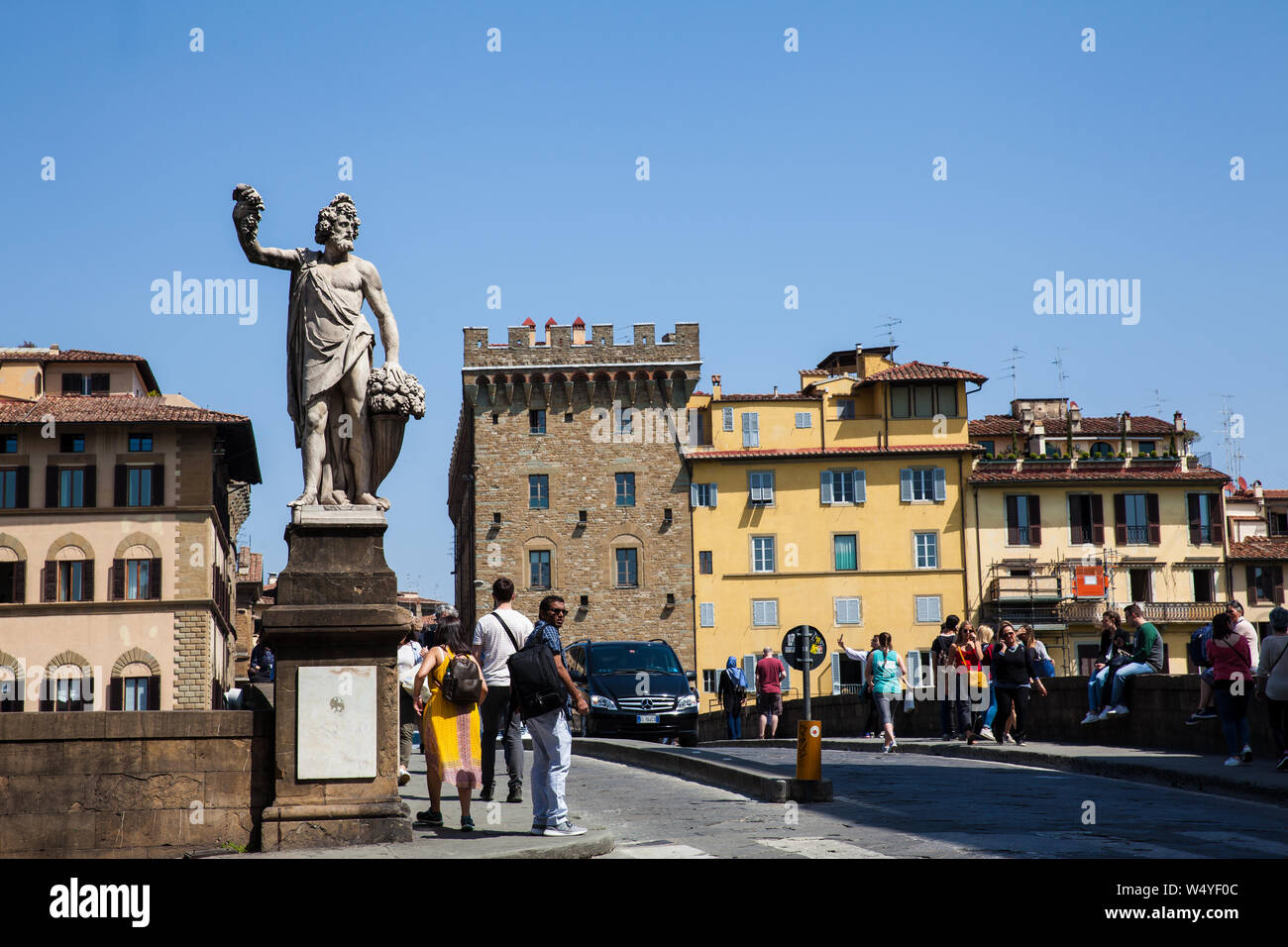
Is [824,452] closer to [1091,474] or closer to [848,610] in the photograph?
[848,610]

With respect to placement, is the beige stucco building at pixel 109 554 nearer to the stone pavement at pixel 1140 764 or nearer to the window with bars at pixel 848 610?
the window with bars at pixel 848 610

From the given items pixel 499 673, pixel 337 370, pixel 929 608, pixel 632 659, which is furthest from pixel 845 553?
pixel 337 370

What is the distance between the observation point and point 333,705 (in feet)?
33.2

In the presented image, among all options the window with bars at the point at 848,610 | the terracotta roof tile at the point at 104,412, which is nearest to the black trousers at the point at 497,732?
the terracotta roof tile at the point at 104,412

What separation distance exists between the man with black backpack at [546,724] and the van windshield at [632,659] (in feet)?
57.8

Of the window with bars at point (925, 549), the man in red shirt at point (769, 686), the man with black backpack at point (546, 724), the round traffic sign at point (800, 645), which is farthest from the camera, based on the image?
the window with bars at point (925, 549)

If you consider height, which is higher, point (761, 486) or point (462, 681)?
point (761, 486)

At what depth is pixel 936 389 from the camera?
2625 inches

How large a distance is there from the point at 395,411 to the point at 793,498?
54763 millimetres

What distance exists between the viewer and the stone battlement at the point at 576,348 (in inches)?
2653

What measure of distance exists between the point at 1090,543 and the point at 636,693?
42.2m

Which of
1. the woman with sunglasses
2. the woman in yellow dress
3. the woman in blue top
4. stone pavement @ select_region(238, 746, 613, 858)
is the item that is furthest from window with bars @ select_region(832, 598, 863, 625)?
the woman in yellow dress
